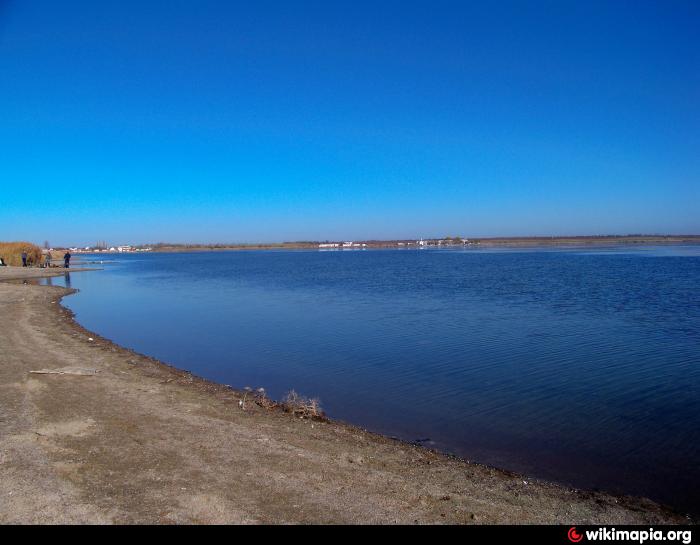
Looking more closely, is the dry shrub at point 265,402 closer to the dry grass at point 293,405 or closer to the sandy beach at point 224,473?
the dry grass at point 293,405

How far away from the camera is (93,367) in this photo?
457 inches

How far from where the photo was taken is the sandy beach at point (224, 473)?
17.0ft

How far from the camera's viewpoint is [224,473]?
19.9 feet

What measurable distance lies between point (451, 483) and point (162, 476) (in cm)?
338

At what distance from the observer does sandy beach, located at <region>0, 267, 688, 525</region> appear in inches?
204

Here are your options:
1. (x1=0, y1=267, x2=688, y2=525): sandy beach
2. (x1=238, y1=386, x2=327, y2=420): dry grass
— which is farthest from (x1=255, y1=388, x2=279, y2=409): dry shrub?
(x1=0, y1=267, x2=688, y2=525): sandy beach

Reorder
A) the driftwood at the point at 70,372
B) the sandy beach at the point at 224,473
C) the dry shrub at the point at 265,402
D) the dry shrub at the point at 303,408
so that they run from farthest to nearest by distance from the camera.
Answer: the driftwood at the point at 70,372 < the dry shrub at the point at 265,402 < the dry shrub at the point at 303,408 < the sandy beach at the point at 224,473

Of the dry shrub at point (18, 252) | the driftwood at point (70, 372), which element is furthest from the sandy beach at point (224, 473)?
the dry shrub at point (18, 252)

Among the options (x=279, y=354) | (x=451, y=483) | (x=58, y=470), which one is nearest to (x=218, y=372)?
(x=279, y=354)
